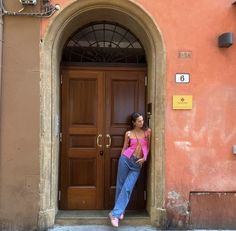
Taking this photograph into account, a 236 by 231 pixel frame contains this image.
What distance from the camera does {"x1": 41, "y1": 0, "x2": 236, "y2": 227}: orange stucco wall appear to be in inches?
226

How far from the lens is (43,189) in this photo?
5.61m

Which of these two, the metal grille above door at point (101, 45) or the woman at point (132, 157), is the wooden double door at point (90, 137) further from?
the woman at point (132, 157)

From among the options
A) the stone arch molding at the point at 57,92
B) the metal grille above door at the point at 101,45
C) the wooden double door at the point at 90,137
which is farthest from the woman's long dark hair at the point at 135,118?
the metal grille above door at the point at 101,45

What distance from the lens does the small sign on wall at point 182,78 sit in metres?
5.74

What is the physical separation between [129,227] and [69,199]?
1.09 meters

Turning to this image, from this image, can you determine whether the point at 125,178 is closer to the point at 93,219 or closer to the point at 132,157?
the point at 132,157

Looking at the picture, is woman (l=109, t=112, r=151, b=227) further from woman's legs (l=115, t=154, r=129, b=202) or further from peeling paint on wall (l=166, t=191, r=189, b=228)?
peeling paint on wall (l=166, t=191, r=189, b=228)

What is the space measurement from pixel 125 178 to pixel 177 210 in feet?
2.89

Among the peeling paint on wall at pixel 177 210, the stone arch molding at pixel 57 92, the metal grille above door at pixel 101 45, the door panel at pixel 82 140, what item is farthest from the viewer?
the metal grille above door at pixel 101 45

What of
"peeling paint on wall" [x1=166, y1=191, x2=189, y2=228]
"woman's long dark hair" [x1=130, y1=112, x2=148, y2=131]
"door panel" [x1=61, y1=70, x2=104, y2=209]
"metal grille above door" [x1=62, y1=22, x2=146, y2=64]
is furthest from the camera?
"metal grille above door" [x1=62, y1=22, x2=146, y2=64]

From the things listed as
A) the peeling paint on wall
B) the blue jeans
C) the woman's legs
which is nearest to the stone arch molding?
the peeling paint on wall

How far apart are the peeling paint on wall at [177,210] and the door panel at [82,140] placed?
1.16 metres

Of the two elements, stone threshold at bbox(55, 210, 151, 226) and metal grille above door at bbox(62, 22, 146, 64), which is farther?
metal grille above door at bbox(62, 22, 146, 64)

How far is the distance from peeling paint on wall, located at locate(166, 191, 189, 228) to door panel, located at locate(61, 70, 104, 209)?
1159 mm
